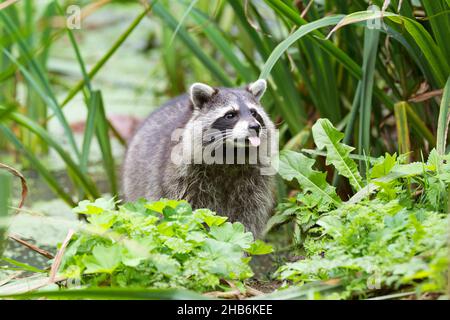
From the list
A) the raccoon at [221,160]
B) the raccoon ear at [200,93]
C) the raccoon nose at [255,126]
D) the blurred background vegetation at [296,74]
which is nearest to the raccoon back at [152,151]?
the raccoon at [221,160]

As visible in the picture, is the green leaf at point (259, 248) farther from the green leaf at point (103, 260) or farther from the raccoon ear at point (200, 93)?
the raccoon ear at point (200, 93)

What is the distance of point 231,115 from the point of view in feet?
16.3

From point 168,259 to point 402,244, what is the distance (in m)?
1.01

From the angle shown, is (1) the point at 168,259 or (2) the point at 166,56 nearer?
(1) the point at 168,259

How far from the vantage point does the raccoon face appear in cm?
474

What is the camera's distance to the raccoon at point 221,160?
4.98m

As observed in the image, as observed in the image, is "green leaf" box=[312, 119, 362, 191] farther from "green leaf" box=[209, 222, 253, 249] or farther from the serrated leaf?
"green leaf" box=[209, 222, 253, 249]

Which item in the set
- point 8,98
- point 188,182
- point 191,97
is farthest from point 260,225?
point 8,98

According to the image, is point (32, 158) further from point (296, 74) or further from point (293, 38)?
point (293, 38)

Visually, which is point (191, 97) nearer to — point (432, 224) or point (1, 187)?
point (1, 187)

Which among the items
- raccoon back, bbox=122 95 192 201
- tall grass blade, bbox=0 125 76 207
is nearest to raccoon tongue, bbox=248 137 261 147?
raccoon back, bbox=122 95 192 201

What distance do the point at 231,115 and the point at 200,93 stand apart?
0.29 metres

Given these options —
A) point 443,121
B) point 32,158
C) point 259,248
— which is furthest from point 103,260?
point 32,158
